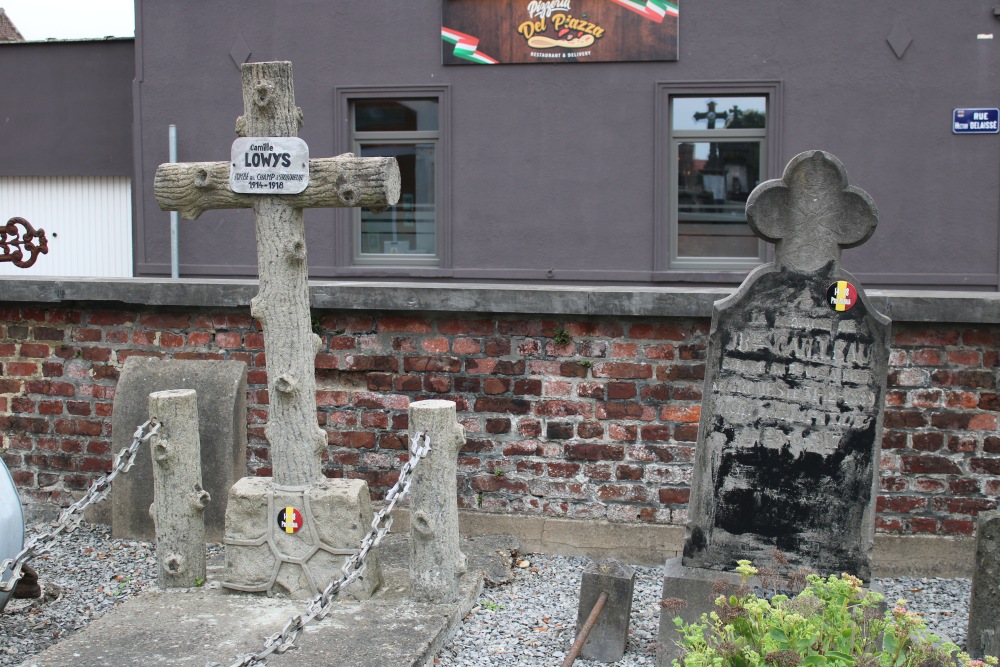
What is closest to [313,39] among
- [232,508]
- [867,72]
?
[867,72]

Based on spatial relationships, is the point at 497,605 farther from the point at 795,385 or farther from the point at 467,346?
the point at 795,385

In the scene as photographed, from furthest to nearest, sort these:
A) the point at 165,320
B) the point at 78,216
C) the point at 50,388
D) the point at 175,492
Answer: the point at 78,216
the point at 50,388
the point at 165,320
the point at 175,492

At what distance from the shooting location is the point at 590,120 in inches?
420

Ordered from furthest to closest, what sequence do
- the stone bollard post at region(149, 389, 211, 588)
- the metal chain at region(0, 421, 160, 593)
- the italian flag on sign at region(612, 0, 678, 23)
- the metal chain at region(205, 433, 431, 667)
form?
the italian flag on sign at region(612, 0, 678, 23), the stone bollard post at region(149, 389, 211, 588), the metal chain at region(0, 421, 160, 593), the metal chain at region(205, 433, 431, 667)

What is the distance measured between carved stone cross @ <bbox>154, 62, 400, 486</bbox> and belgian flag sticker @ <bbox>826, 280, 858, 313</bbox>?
182cm

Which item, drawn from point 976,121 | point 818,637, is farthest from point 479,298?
point 976,121

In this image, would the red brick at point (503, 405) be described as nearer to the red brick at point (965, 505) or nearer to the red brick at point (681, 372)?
the red brick at point (681, 372)

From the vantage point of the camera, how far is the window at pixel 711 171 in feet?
34.6

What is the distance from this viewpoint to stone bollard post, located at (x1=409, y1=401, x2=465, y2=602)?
164 inches

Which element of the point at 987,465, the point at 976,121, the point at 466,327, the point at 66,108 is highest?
the point at 66,108

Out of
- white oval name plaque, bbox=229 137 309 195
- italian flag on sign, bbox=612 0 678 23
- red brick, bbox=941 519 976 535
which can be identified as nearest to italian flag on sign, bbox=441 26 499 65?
italian flag on sign, bbox=612 0 678 23

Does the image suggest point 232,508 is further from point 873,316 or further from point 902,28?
point 902,28

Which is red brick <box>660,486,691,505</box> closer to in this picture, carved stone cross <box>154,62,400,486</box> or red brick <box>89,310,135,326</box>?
carved stone cross <box>154,62,400,486</box>

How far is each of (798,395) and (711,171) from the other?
6989 millimetres
